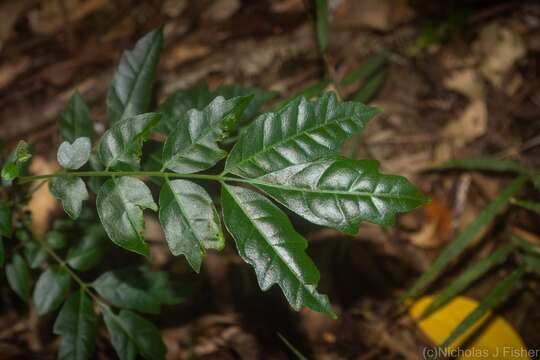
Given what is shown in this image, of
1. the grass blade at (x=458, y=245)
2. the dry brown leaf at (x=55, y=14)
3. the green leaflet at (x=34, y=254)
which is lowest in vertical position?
the grass blade at (x=458, y=245)

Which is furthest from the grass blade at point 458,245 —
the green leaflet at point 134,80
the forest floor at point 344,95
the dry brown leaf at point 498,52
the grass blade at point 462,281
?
the green leaflet at point 134,80

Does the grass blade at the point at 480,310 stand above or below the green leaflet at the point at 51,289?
below

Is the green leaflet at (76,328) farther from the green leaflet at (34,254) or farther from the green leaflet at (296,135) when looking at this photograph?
the green leaflet at (296,135)

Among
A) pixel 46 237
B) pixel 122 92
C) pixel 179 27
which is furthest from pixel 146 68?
pixel 179 27

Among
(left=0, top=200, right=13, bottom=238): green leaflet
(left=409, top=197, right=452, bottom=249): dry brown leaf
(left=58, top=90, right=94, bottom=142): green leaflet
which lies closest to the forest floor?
(left=409, top=197, right=452, bottom=249): dry brown leaf

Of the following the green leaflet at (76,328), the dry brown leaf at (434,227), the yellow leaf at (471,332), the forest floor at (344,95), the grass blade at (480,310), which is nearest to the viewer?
the green leaflet at (76,328)

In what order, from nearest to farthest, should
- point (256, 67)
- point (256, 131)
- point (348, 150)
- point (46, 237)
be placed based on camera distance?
point (256, 131) < point (46, 237) < point (348, 150) < point (256, 67)

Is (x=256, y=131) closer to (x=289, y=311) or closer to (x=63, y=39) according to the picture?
(x=289, y=311)
